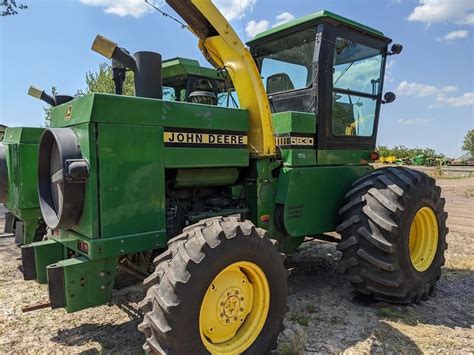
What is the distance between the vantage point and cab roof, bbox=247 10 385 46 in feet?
14.0

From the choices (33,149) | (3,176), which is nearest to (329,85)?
(33,149)

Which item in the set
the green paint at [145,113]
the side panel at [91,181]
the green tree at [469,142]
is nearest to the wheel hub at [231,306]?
the side panel at [91,181]

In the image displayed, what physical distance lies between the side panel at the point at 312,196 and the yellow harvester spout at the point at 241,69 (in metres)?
0.47

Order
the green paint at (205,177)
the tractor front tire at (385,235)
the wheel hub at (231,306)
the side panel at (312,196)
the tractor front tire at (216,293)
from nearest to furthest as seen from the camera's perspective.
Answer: the tractor front tire at (216,293)
the wheel hub at (231,306)
the green paint at (205,177)
the tractor front tire at (385,235)
the side panel at (312,196)

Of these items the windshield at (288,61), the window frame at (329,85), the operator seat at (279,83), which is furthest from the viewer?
the operator seat at (279,83)

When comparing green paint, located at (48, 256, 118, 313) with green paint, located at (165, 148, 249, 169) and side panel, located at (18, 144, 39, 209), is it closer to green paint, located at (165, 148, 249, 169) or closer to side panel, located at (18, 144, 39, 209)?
green paint, located at (165, 148, 249, 169)

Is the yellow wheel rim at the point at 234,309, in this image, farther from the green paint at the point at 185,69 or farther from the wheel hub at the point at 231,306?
the green paint at the point at 185,69

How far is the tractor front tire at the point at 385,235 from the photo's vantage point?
3951mm

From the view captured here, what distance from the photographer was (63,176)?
9.45ft

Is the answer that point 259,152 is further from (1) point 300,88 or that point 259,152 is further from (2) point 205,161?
(1) point 300,88

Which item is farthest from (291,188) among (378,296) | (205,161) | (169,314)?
(169,314)

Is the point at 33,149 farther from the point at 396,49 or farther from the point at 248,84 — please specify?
the point at 396,49

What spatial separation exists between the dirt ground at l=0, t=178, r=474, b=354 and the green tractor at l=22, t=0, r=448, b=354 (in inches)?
11.7

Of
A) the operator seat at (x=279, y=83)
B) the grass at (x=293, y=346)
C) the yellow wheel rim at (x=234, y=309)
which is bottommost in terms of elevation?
the grass at (x=293, y=346)
